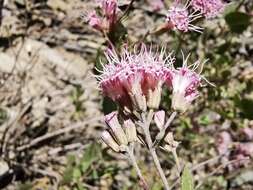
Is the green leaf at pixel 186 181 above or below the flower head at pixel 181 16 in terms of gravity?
below

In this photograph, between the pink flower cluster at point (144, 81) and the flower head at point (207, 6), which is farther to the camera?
A: the flower head at point (207, 6)

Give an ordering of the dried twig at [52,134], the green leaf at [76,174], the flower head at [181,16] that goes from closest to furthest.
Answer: the flower head at [181,16], the green leaf at [76,174], the dried twig at [52,134]

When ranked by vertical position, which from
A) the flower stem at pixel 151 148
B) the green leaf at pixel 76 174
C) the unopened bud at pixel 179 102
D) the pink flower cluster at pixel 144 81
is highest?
the pink flower cluster at pixel 144 81

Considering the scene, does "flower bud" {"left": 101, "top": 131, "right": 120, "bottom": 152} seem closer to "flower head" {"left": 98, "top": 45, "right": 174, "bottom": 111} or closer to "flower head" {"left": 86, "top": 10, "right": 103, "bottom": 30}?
"flower head" {"left": 98, "top": 45, "right": 174, "bottom": 111}

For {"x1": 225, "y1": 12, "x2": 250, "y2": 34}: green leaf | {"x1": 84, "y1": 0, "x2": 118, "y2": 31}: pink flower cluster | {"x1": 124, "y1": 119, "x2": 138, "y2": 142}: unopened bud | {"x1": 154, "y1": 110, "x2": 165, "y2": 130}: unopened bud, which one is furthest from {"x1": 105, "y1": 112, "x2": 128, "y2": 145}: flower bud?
{"x1": 225, "y1": 12, "x2": 250, "y2": 34}: green leaf

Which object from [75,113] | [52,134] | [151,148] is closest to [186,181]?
[151,148]

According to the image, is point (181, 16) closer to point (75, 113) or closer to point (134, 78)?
point (134, 78)

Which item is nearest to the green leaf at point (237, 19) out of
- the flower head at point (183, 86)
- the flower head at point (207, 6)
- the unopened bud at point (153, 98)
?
the flower head at point (207, 6)

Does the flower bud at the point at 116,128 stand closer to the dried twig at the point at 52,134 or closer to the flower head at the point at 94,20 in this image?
the flower head at the point at 94,20

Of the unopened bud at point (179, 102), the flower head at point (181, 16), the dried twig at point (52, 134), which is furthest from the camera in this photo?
the dried twig at point (52, 134)
